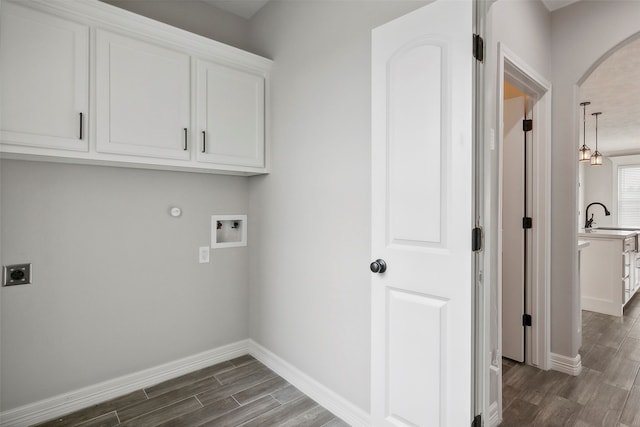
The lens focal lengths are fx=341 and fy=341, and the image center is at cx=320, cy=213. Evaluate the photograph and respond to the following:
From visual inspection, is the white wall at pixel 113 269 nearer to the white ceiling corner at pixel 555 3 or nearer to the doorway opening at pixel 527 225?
the doorway opening at pixel 527 225

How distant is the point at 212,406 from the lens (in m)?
2.16

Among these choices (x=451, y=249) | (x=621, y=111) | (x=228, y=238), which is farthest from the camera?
(x=621, y=111)

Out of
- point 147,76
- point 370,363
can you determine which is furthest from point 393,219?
point 147,76

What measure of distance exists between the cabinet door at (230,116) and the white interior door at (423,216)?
1159mm

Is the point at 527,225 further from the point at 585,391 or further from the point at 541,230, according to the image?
the point at 585,391

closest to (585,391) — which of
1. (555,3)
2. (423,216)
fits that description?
(423,216)

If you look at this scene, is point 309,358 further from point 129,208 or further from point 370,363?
point 129,208

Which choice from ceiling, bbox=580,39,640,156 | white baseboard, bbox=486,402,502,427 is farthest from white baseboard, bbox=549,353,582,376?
ceiling, bbox=580,39,640,156

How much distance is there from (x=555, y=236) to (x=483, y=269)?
5.46 ft

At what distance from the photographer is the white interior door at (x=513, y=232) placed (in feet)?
8.90

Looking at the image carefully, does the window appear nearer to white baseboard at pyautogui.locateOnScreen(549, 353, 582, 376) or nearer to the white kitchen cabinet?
the white kitchen cabinet

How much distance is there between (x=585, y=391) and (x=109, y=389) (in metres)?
3.21

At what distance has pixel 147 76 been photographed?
6.86 feet

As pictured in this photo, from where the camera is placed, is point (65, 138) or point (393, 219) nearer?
point (393, 219)
